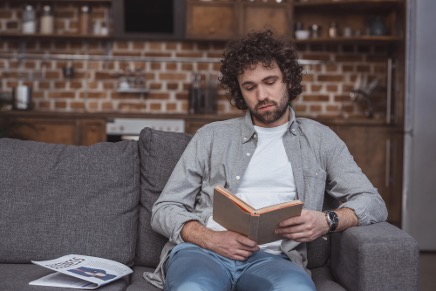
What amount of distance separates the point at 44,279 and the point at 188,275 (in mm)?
471

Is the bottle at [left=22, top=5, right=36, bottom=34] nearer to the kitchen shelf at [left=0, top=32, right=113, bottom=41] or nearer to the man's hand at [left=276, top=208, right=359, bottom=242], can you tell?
the kitchen shelf at [left=0, top=32, right=113, bottom=41]

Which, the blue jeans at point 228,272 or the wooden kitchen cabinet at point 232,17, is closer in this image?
the blue jeans at point 228,272

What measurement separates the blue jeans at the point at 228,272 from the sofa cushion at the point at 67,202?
323 millimetres

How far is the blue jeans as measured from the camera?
1762 mm

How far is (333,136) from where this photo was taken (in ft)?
7.42

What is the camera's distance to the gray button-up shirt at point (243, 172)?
2.09 metres

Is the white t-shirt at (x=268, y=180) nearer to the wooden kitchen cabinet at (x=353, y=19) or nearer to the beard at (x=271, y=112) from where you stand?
the beard at (x=271, y=112)

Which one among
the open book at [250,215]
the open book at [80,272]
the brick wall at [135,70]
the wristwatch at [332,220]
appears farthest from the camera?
the brick wall at [135,70]

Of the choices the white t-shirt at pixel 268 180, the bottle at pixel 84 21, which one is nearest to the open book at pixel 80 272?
the white t-shirt at pixel 268 180

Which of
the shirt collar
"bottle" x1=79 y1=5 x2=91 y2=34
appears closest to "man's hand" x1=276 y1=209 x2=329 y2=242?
the shirt collar

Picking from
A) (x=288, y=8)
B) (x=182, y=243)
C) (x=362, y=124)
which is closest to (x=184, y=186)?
(x=182, y=243)

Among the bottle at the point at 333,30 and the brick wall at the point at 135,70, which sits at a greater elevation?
the bottle at the point at 333,30

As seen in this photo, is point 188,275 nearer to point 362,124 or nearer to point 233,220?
point 233,220

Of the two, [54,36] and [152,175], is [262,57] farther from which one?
[54,36]
